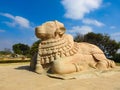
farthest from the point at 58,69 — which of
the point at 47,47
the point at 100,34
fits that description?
the point at 100,34

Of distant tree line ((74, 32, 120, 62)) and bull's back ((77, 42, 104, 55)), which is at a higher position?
distant tree line ((74, 32, 120, 62))

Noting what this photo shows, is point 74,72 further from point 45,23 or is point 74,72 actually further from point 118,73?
point 45,23

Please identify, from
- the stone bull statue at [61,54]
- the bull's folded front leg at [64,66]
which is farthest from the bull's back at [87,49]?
the bull's folded front leg at [64,66]

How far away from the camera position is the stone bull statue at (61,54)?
6.07 metres

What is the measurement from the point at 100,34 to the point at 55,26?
23.1 metres

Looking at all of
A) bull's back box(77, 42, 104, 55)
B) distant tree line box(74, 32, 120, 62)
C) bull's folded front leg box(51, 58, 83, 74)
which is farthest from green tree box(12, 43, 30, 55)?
bull's folded front leg box(51, 58, 83, 74)

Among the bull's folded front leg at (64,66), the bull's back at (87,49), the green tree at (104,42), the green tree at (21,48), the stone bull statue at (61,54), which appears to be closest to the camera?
the bull's folded front leg at (64,66)

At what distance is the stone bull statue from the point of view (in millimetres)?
6066

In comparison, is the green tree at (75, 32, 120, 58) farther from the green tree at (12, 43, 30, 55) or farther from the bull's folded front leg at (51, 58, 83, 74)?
the green tree at (12, 43, 30, 55)

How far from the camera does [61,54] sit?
6367 mm

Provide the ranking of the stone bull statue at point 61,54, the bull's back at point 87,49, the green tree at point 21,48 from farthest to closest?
1. the green tree at point 21,48
2. the bull's back at point 87,49
3. the stone bull statue at point 61,54

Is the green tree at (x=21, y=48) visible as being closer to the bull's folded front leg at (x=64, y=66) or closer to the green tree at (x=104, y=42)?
the green tree at (x=104, y=42)

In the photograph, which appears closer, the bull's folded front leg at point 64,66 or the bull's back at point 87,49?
the bull's folded front leg at point 64,66

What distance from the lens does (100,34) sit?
95.5ft
